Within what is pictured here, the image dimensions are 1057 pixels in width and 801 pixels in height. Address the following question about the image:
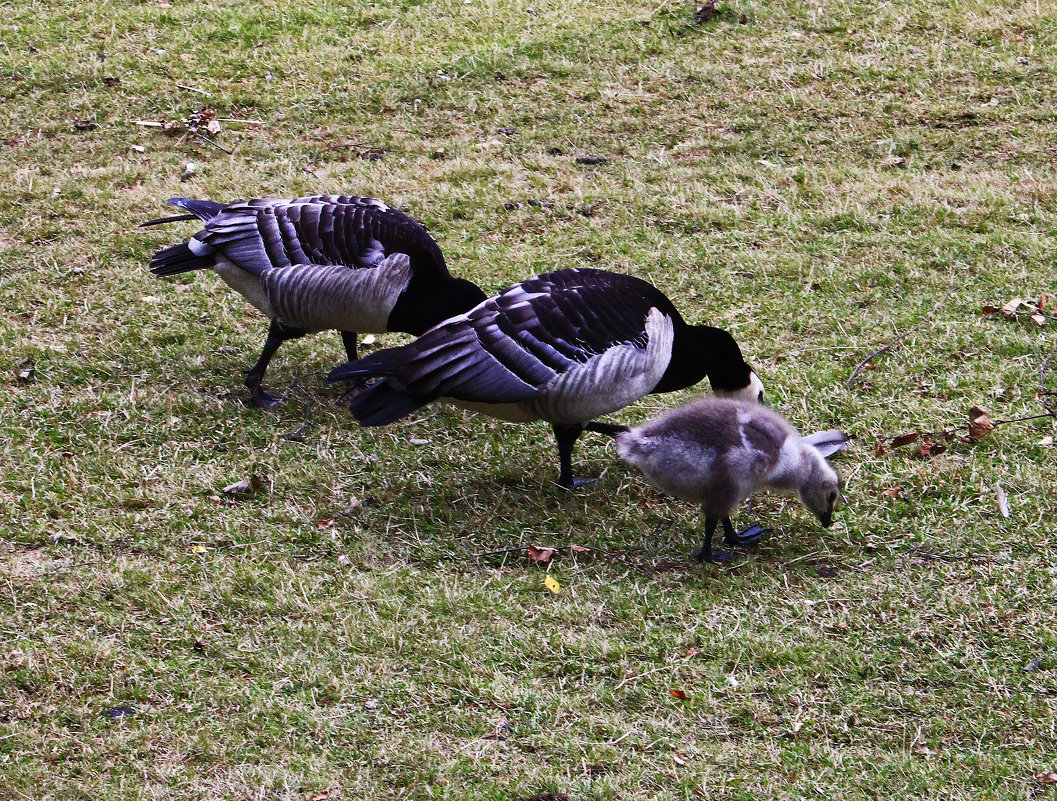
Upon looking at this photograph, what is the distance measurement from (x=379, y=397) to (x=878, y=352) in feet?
9.98

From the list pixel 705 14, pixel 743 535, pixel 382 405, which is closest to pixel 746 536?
pixel 743 535

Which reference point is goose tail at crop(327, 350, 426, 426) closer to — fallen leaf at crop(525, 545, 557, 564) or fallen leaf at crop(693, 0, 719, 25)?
fallen leaf at crop(525, 545, 557, 564)

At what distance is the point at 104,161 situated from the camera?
31.1 ft

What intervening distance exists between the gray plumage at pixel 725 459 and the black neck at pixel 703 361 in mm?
490

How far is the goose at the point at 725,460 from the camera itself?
5.05 meters

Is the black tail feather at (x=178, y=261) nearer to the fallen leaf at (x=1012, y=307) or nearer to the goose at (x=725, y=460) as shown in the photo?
the goose at (x=725, y=460)

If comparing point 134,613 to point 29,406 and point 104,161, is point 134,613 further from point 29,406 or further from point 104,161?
point 104,161

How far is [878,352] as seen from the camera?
22.2ft

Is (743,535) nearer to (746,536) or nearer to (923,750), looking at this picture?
(746,536)

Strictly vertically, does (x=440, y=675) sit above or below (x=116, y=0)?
below

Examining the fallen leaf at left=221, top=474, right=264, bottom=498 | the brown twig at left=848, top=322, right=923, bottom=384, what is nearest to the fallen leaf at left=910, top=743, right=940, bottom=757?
the brown twig at left=848, top=322, right=923, bottom=384

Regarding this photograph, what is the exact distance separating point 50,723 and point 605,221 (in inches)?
210

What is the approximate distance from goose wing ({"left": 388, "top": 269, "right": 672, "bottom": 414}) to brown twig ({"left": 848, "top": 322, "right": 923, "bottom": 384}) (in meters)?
1.55

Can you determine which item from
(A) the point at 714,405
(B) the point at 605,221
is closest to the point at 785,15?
(B) the point at 605,221
